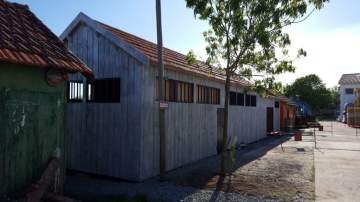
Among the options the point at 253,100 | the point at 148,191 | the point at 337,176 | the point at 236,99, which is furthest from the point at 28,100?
the point at 253,100

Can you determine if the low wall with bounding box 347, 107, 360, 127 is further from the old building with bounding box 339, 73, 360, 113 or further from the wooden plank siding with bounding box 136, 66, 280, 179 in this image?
the wooden plank siding with bounding box 136, 66, 280, 179

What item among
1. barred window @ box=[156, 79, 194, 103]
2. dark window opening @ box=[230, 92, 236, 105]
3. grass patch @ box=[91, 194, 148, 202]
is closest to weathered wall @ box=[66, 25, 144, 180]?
barred window @ box=[156, 79, 194, 103]

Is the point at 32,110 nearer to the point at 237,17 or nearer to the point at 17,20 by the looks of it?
the point at 17,20

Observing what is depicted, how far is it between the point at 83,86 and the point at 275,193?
6.37m

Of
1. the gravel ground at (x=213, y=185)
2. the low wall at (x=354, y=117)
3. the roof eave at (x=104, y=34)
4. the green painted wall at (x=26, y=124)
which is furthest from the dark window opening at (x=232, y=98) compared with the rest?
the low wall at (x=354, y=117)

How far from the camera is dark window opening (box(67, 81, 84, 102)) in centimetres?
1109

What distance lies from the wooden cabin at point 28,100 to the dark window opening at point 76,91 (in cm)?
329

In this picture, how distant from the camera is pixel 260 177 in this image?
10.6 meters

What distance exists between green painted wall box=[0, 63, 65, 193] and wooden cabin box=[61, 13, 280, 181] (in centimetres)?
Answer: 260

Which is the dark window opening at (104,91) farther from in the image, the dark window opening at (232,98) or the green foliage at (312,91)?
the green foliage at (312,91)

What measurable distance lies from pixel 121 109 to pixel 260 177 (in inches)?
178

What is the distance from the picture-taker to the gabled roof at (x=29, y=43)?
620cm

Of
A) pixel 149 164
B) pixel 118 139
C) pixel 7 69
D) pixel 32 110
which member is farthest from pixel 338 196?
pixel 7 69

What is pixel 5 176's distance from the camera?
20.7 feet
